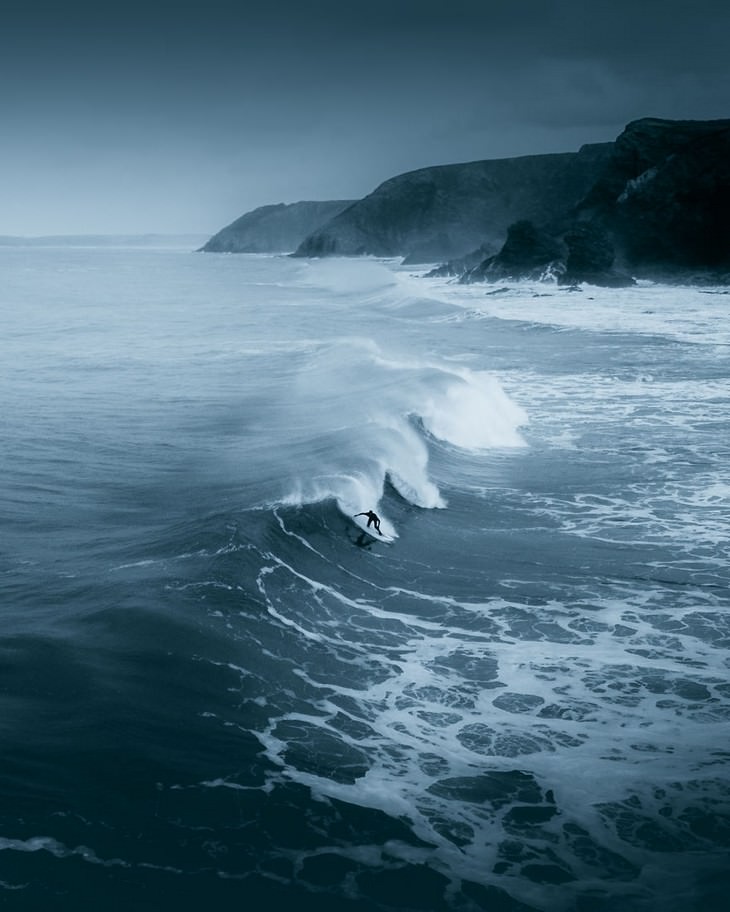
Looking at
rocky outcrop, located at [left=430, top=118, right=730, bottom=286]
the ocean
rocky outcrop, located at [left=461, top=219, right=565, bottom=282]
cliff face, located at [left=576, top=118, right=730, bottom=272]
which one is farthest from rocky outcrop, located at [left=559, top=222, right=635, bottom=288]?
the ocean

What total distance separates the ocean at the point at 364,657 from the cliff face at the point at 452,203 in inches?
5443

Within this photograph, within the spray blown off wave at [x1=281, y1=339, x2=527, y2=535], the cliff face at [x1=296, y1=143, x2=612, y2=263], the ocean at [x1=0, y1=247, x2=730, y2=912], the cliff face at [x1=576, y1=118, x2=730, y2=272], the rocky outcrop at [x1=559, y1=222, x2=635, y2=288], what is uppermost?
the cliff face at [x1=296, y1=143, x2=612, y2=263]

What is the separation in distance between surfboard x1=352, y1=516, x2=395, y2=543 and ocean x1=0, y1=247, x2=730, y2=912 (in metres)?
0.22

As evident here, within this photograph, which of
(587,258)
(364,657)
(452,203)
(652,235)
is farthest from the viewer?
(452,203)

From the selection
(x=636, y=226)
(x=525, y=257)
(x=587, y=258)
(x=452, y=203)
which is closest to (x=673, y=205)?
(x=636, y=226)

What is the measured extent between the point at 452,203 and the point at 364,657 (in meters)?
162

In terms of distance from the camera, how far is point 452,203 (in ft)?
534

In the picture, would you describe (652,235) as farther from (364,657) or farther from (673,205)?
(364,657)

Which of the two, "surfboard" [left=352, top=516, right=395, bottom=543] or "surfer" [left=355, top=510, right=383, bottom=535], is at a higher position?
"surfer" [left=355, top=510, right=383, bottom=535]

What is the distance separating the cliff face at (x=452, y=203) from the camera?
506 ft

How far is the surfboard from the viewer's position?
13141mm

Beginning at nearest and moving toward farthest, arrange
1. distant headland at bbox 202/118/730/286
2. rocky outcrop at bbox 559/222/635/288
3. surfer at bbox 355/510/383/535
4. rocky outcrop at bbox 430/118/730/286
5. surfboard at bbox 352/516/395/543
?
surfer at bbox 355/510/383/535 → surfboard at bbox 352/516/395/543 → rocky outcrop at bbox 559/222/635/288 → rocky outcrop at bbox 430/118/730/286 → distant headland at bbox 202/118/730/286

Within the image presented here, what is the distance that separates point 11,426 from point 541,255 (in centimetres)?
6548

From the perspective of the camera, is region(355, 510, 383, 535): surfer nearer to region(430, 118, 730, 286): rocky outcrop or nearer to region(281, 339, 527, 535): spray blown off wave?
region(281, 339, 527, 535): spray blown off wave
